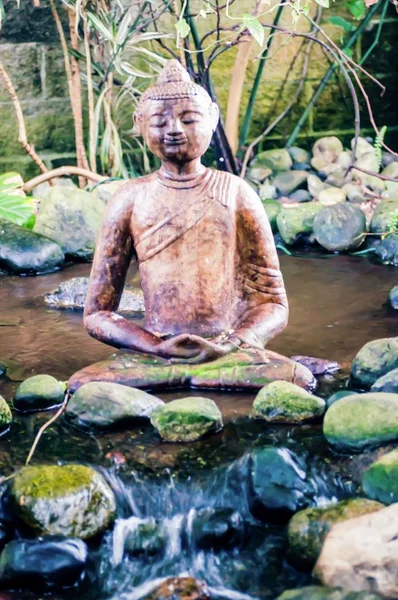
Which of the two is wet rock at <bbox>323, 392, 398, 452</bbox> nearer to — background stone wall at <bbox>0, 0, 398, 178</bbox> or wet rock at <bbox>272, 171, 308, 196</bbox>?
wet rock at <bbox>272, 171, 308, 196</bbox>

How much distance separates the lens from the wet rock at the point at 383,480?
3086mm

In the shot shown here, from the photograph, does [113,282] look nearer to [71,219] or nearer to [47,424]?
[47,424]

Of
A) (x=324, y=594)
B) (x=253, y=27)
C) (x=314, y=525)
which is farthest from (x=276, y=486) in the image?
(x=253, y=27)

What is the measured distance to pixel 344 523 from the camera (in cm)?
289

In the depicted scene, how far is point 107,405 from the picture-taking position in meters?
3.56

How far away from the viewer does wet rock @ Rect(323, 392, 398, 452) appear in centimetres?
333

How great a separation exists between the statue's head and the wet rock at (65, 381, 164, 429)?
97cm

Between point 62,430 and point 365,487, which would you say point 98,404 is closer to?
point 62,430

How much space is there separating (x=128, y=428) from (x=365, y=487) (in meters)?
0.90

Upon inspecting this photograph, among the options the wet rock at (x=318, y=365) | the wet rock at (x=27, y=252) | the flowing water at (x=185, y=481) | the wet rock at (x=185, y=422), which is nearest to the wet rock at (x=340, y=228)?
the wet rock at (x=27, y=252)

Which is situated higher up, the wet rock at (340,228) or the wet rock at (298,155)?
the wet rock at (340,228)

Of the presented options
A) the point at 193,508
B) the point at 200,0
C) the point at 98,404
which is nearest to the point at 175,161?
the point at 98,404

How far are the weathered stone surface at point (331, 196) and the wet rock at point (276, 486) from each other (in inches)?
174

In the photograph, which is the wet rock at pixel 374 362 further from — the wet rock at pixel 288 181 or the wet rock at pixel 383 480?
the wet rock at pixel 288 181
